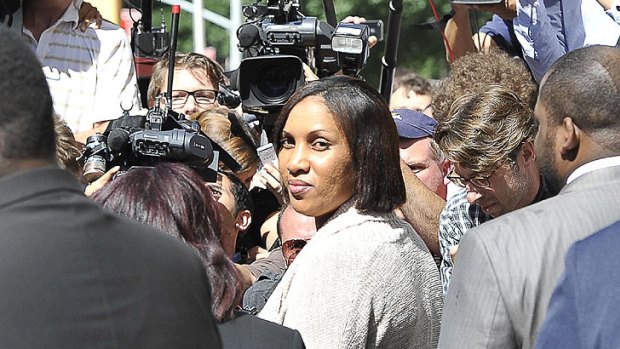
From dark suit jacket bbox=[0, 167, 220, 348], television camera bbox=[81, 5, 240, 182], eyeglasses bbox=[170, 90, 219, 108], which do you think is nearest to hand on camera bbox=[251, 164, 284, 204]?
television camera bbox=[81, 5, 240, 182]

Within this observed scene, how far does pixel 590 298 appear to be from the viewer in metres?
2.28

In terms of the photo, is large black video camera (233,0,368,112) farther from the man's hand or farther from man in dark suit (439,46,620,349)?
man in dark suit (439,46,620,349)

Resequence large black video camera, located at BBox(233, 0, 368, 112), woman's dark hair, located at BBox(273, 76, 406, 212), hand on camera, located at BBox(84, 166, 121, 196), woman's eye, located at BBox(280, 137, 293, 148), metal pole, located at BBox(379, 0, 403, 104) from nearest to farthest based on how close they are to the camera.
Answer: woman's dark hair, located at BBox(273, 76, 406, 212) < woman's eye, located at BBox(280, 137, 293, 148) < hand on camera, located at BBox(84, 166, 121, 196) < large black video camera, located at BBox(233, 0, 368, 112) < metal pole, located at BBox(379, 0, 403, 104)

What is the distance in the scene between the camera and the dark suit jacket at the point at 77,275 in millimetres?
1882

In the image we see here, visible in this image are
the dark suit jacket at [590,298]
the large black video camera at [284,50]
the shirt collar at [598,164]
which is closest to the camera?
the dark suit jacket at [590,298]

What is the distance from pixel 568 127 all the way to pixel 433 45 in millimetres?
13216

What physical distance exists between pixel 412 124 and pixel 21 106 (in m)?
3.40

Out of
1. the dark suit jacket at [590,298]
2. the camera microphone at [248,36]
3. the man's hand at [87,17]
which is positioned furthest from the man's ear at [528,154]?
the man's hand at [87,17]

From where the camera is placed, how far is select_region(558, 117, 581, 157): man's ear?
9.80 feet

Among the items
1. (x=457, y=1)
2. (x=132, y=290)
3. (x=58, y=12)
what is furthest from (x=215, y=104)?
(x=132, y=290)

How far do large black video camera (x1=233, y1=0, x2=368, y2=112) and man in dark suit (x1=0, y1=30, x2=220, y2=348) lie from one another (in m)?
2.68

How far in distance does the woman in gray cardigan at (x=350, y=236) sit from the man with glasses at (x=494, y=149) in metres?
0.53

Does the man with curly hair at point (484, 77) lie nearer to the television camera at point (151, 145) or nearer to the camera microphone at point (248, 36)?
the camera microphone at point (248, 36)

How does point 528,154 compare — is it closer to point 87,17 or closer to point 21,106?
point 87,17
